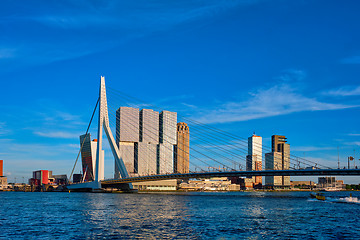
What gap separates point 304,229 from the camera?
36.8 m

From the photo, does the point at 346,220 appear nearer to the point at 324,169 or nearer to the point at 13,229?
the point at 13,229

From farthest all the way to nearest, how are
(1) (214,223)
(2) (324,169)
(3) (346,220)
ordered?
(2) (324,169), (3) (346,220), (1) (214,223)

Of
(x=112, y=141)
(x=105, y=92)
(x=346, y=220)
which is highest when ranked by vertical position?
(x=105, y=92)

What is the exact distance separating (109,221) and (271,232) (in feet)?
58.8

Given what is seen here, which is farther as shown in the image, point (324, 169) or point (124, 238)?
point (324, 169)

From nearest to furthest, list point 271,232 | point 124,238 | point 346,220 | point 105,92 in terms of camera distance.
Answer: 1. point 124,238
2. point 271,232
3. point 346,220
4. point 105,92

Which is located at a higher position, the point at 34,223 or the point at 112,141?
the point at 112,141

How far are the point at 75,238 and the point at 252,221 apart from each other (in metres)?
20.8

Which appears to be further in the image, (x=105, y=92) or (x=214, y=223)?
(x=105, y=92)

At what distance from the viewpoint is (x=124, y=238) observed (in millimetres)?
30734

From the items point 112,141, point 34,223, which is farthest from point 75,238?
point 112,141

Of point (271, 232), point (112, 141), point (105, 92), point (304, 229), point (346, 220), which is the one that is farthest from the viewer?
point (105, 92)

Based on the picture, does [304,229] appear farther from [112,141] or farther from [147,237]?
[112,141]

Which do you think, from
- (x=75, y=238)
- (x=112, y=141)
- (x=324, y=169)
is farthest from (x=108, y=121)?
(x=75, y=238)
